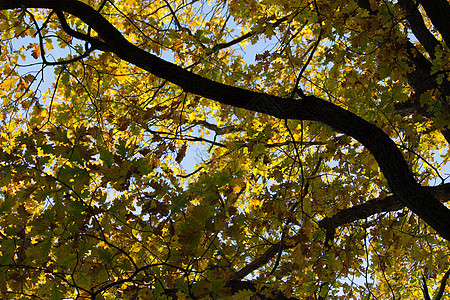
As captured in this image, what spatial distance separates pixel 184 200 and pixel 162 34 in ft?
10.9

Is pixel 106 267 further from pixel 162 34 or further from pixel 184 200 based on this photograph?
pixel 162 34

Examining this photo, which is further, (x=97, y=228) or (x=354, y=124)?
(x=354, y=124)

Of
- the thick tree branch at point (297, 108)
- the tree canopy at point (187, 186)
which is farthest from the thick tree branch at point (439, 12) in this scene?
the thick tree branch at point (297, 108)

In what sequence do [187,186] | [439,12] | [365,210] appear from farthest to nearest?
[365,210] → [439,12] → [187,186]

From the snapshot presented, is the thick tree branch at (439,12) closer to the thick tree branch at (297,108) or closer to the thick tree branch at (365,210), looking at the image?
the thick tree branch at (297,108)

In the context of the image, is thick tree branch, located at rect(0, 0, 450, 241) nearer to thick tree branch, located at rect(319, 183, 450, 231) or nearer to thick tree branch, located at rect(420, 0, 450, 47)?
thick tree branch, located at rect(319, 183, 450, 231)

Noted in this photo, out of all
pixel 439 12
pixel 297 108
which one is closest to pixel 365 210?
pixel 297 108

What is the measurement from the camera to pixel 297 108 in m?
2.93

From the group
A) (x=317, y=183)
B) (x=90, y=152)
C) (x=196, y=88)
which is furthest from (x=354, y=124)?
(x=90, y=152)

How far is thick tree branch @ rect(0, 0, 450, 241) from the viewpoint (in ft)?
9.04

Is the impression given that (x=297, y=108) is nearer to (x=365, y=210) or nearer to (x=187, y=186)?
(x=187, y=186)

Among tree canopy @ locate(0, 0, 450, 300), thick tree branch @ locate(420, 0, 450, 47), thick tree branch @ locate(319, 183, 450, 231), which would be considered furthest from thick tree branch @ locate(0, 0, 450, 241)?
thick tree branch @ locate(420, 0, 450, 47)

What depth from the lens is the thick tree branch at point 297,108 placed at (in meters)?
2.75

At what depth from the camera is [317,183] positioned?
3.77m
